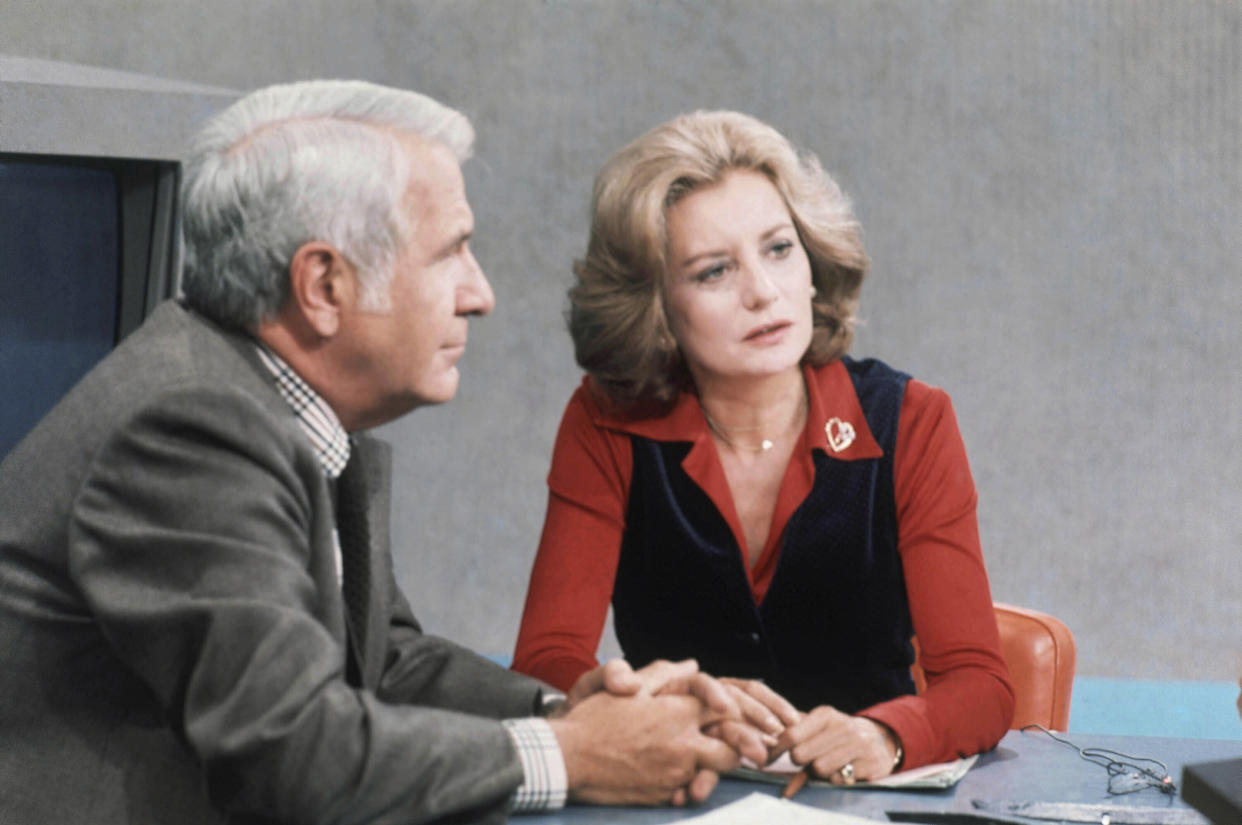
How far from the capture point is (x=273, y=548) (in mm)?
1177

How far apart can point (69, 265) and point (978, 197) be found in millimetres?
2874

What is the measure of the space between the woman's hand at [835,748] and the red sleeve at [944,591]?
9cm

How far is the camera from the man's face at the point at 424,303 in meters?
1.37

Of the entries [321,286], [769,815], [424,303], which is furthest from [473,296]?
[769,815]

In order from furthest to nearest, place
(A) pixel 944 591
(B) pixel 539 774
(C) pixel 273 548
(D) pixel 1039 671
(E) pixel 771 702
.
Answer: (D) pixel 1039 671, (A) pixel 944 591, (E) pixel 771 702, (B) pixel 539 774, (C) pixel 273 548

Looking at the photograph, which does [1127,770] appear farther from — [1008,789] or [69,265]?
[69,265]

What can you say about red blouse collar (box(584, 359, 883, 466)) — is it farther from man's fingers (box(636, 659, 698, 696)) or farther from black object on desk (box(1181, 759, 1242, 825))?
black object on desk (box(1181, 759, 1242, 825))

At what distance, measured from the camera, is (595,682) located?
148cm

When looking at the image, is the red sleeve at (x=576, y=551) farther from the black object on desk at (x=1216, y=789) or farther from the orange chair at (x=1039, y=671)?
the black object on desk at (x=1216, y=789)

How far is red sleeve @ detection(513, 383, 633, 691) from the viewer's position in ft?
6.35

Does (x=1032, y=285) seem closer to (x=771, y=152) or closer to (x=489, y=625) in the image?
(x=489, y=625)

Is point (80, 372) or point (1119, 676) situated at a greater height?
point (80, 372)

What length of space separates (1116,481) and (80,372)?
316cm

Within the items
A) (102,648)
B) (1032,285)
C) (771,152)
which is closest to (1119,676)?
(1032,285)
